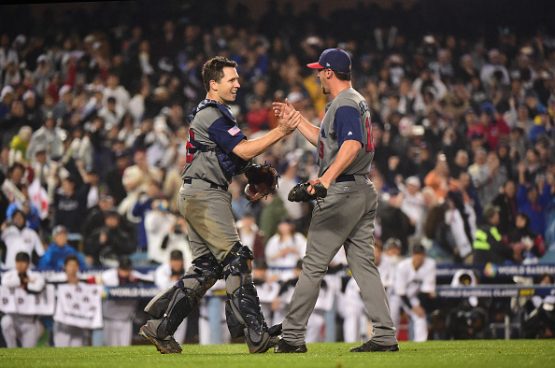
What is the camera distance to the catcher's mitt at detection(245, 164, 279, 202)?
695 centimetres

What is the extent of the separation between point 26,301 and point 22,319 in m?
0.22

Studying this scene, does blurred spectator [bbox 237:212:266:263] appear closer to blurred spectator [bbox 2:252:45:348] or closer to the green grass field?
blurred spectator [bbox 2:252:45:348]

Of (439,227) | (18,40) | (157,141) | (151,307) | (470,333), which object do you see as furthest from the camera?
(18,40)

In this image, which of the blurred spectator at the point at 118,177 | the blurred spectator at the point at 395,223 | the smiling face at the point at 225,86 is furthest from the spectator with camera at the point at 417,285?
the smiling face at the point at 225,86

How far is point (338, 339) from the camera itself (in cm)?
1201

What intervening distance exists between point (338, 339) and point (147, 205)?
3.46 meters

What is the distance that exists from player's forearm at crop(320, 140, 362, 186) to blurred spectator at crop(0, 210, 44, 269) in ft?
24.1

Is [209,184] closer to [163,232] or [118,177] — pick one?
[163,232]

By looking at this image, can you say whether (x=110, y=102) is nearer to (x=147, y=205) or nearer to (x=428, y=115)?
(x=147, y=205)

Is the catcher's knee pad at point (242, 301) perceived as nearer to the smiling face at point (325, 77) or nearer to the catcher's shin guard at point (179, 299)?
the catcher's shin guard at point (179, 299)

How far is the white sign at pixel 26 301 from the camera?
12117 mm

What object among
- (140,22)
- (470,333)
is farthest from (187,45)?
(470,333)

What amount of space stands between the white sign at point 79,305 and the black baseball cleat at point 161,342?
5.28 meters

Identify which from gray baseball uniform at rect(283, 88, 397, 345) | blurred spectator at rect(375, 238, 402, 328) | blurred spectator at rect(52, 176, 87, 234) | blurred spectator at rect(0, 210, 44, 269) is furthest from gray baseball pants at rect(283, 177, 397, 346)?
blurred spectator at rect(52, 176, 87, 234)
